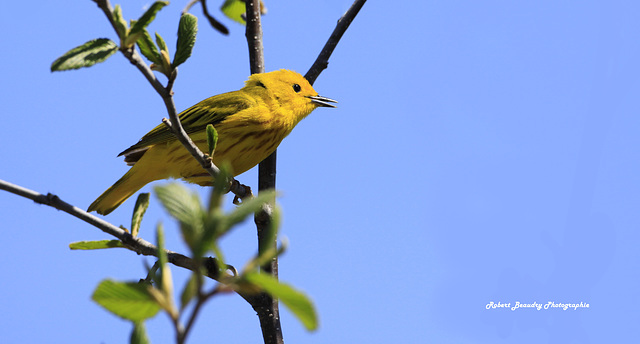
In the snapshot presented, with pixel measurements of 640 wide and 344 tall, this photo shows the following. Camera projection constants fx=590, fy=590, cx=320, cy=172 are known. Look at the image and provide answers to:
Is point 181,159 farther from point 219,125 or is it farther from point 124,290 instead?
point 124,290

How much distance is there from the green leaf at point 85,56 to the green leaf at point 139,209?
421 millimetres

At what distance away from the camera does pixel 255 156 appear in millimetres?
3859

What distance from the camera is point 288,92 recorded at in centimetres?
459

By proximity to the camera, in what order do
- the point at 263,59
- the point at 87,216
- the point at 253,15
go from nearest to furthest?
the point at 87,216 → the point at 253,15 → the point at 263,59

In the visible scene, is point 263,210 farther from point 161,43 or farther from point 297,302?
point 297,302

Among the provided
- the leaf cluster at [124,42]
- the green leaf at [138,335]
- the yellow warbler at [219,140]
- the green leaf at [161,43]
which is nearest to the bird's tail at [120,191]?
the yellow warbler at [219,140]

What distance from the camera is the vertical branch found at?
262cm

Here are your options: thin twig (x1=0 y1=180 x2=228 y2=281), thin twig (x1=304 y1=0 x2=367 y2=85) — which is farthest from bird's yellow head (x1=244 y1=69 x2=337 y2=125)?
thin twig (x1=0 y1=180 x2=228 y2=281)

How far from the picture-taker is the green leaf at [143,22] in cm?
105

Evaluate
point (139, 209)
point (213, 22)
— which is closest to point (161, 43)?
point (139, 209)

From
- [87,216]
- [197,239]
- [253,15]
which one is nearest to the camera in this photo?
[197,239]

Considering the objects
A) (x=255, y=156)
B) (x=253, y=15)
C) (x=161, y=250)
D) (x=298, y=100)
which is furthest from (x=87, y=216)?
(x=298, y=100)

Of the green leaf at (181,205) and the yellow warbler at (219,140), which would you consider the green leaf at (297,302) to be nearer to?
the green leaf at (181,205)

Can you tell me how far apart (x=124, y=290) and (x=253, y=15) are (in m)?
2.72
